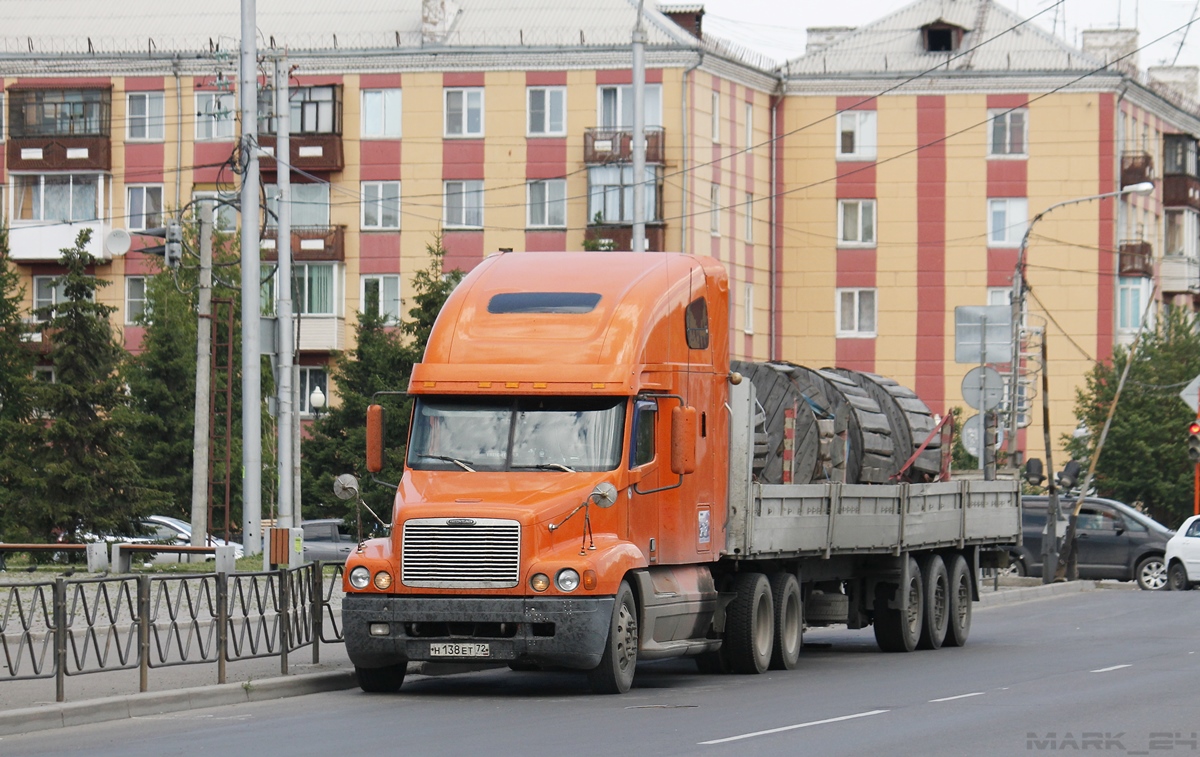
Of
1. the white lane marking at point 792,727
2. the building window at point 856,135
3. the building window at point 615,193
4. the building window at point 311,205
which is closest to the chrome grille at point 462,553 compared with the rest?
the white lane marking at point 792,727

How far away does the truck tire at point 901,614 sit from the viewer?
22859 mm

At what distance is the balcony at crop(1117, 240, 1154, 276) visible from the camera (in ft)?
224

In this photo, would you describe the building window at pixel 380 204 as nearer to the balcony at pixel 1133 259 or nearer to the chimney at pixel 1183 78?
the balcony at pixel 1133 259

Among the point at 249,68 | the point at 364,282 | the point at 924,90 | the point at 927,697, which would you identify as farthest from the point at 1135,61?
the point at 927,697

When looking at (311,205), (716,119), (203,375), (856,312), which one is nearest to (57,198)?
(311,205)

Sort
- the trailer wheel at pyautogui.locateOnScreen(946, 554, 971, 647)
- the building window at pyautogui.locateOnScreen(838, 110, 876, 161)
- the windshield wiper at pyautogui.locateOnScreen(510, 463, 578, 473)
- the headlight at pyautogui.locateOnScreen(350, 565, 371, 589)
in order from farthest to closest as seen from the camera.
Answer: the building window at pyautogui.locateOnScreen(838, 110, 876, 161) < the trailer wheel at pyautogui.locateOnScreen(946, 554, 971, 647) < the windshield wiper at pyautogui.locateOnScreen(510, 463, 578, 473) < the headlight at pyautogui.locateOnScreen(350, 565, 371, 589)

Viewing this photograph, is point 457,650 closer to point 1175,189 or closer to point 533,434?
point 533,434

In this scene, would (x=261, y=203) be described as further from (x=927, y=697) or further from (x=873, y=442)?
(x=927, y=697)

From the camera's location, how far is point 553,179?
65.1 m

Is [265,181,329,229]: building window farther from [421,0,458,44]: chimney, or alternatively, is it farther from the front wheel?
the front wheel

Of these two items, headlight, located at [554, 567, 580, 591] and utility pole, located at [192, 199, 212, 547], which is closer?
headlight, located at [554, 567, 580, 591]

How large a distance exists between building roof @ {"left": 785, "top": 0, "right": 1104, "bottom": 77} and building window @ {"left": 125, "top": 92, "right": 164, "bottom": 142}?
2087 cm

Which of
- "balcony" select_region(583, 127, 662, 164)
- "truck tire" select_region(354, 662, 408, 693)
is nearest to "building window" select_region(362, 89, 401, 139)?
"balcony" select_region(583, 127, 662, 164)

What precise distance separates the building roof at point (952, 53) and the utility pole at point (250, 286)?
130 ft
